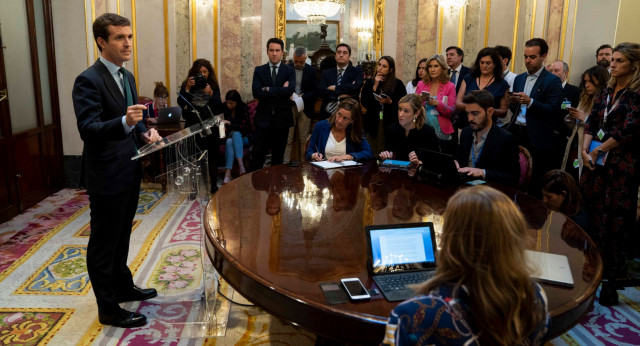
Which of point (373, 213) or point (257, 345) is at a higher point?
point (373, 213)

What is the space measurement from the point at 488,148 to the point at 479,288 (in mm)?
2293

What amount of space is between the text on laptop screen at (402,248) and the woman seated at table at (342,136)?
2.06m

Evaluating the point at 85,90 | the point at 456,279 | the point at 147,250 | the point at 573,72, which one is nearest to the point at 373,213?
the point at 456,279

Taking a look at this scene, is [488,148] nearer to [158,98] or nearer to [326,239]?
[326,239]

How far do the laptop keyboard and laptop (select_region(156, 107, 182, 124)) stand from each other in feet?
15.4

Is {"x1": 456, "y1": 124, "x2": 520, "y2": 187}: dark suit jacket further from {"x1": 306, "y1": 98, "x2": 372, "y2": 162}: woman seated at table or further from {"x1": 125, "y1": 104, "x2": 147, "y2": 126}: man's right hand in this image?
{"x1": 125, "y1": 104, "x2": 147, "y2": 126}: man's right hand

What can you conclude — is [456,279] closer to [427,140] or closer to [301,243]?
[301,243]

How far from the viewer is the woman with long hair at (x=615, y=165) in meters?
3.24

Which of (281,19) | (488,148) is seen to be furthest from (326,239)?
(281,19)

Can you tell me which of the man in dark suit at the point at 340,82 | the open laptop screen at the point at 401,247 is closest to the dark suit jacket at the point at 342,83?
the man in dark suit at the point at 340,82

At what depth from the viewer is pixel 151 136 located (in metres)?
2.82

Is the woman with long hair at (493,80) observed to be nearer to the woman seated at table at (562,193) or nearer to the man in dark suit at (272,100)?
the woman seated at table at (562,193)

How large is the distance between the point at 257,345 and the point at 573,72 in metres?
5.02

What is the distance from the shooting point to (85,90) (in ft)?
8.67
